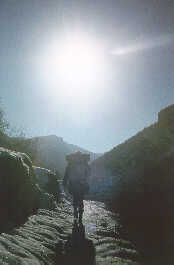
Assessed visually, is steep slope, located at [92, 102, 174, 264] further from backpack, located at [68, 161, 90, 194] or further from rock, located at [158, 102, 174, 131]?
backpack, located at [68, 161, 90, 194]

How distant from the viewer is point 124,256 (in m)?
6.32

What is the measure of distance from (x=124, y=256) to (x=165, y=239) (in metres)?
2.54

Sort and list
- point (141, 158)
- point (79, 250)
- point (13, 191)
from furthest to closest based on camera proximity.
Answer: point (141, 158), point (13, 191), point (79, 250)

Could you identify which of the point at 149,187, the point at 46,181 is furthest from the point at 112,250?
the point at 149,187

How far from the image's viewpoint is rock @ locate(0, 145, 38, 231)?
728 centimetres

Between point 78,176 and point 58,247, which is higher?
point 78,176

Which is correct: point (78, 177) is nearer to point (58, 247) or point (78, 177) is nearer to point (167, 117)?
point (58, 247)

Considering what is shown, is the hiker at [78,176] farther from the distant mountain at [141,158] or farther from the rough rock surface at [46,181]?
the distant mountain at [141,158]

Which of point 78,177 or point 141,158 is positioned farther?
point 141,158

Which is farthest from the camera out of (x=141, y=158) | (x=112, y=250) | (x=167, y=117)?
(x=167, y=117)

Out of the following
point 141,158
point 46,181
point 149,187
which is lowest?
point 46,181

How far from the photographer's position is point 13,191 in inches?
316

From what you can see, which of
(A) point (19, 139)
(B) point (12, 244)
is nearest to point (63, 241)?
(B) point (12, 244)

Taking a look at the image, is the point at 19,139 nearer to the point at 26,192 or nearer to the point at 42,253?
the point at 26,192
